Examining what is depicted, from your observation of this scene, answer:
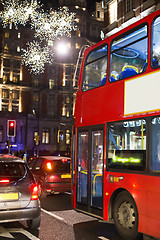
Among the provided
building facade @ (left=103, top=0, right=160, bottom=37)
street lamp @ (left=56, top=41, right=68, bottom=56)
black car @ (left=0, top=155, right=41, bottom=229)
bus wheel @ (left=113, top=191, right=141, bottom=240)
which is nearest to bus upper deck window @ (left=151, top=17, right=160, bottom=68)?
bus wheel @ (left=113, top=191, right=141, bottom=240)

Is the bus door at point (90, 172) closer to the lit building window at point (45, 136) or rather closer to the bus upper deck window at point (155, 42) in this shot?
the bus upper deck window at point (155, 42)

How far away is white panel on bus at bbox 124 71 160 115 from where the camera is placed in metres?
6.18

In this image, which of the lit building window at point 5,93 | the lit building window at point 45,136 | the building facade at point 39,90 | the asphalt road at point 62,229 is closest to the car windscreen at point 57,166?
the asphalt road at point 62,229

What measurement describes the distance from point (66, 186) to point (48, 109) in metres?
50.2

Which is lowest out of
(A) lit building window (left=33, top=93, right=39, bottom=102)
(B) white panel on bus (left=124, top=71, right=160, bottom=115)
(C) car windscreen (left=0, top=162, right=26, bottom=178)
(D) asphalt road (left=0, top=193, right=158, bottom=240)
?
(D) asphalt road (left=0, top=193, right=158, bottom=240)

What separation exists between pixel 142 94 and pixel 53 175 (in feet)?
21.1

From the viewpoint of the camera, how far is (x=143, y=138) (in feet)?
20.9

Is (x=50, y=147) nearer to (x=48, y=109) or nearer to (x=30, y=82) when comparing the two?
(x=48, y=109)

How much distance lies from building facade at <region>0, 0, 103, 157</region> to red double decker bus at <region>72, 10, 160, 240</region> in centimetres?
4592

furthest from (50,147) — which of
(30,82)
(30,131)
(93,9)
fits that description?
(93,9)

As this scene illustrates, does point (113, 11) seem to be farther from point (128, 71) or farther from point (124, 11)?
point (128, 71)

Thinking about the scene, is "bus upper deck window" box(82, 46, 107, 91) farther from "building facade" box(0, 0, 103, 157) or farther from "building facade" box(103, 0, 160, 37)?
"building facade" box(0, 0, 103, 157)

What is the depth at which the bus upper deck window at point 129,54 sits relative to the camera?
266 inches

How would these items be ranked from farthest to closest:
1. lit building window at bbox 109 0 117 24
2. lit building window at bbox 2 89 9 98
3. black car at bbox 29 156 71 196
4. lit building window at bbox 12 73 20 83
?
lit building window at bbox 12 73 20 83, lit building window at bbox 2 89 9 98, lit building window at bbox 109 0 117 24, black car at bbox 29 156 71 196
